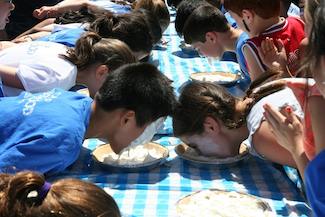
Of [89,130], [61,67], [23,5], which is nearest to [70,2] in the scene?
[23,5]

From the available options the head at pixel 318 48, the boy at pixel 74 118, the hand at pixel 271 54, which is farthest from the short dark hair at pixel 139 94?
the head at pixel 318 48

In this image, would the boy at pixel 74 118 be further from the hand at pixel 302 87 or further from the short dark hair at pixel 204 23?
the short dark hair at pixel 204 23

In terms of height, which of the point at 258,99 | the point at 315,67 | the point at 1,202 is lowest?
the point at 258,99

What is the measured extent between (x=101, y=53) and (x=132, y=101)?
586 millimetres

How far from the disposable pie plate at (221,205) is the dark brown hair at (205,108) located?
0.36 m

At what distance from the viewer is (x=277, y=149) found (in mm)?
1732

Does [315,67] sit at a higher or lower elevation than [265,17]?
higher

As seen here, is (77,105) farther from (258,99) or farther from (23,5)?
(23,5)

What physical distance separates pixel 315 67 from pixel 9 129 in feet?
3.34

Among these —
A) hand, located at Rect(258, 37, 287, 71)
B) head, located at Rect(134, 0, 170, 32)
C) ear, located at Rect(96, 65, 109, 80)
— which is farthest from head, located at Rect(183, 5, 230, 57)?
ear, located at Rect(96, 65, 109, 80)

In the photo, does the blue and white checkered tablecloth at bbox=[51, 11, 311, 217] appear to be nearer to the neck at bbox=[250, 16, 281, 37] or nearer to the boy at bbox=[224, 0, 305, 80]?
the boy at bbox=[224, 0, 305, 80]

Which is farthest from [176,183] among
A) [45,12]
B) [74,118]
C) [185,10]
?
[45,12]

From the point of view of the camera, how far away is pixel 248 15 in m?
2.47

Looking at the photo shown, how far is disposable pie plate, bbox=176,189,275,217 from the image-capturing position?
1.48 metres
